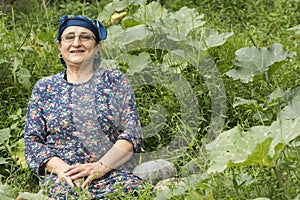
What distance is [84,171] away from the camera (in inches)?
148

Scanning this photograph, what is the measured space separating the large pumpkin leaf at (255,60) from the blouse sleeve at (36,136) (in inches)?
43.3

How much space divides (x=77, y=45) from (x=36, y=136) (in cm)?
56

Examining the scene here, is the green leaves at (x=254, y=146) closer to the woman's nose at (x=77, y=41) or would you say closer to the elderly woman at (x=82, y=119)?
the elderly woman at (x=82, y=119)

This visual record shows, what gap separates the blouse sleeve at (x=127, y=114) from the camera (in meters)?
3.90

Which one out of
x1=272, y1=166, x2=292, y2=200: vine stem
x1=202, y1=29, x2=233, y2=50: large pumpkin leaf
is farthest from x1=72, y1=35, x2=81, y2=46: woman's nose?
x1=272, y1=166, x2=292, y2=200: vine stem

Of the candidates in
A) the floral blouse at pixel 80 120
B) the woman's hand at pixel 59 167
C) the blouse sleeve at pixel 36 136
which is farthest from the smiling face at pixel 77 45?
the woman's hand at pixel 59 167

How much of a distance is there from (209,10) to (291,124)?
356cm

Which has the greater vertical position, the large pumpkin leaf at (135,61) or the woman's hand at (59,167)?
the large pumpkin leaf at (135,61)

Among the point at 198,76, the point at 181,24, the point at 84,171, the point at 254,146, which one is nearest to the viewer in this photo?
the point at 254,146

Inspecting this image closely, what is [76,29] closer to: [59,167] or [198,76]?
[59,167]

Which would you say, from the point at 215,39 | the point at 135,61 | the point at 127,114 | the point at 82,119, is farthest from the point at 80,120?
the point at 215,39

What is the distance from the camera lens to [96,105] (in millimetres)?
3971

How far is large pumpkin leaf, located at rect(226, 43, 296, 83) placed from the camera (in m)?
3.92

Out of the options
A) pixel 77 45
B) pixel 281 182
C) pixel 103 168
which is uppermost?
pixel 77 45
